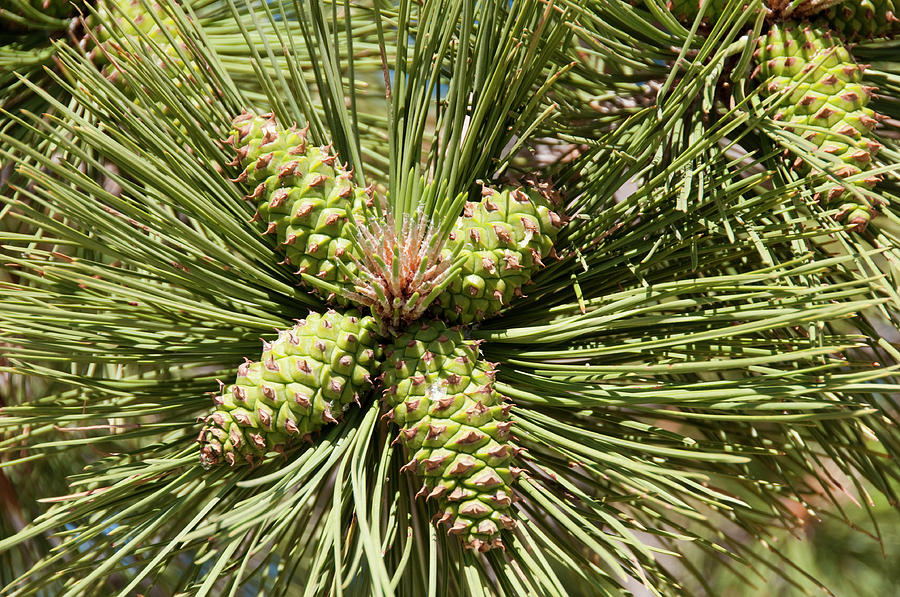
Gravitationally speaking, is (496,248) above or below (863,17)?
below

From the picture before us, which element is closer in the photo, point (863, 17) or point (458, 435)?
point (458, 435)

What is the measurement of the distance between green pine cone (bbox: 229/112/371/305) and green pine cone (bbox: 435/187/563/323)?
0.10m

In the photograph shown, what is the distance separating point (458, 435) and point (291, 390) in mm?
156

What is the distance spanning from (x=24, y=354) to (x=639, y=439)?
24.3 inches

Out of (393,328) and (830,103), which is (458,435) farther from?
(830,103)

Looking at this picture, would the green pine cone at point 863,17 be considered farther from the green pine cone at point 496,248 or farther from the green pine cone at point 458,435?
the green pine cone at point 458,435

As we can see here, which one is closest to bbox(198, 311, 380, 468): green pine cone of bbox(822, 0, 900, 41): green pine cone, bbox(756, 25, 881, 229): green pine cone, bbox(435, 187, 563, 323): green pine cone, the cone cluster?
the cone cluster

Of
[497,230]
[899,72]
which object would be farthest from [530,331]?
[899,72]

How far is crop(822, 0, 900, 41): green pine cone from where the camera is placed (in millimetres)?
769

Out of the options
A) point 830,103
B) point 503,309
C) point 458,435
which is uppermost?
point 830,103

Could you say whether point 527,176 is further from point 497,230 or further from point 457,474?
point 457,474

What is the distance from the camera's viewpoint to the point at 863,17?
2.54ft

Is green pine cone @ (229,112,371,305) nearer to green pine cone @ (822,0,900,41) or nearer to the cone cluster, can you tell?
the cone cluster

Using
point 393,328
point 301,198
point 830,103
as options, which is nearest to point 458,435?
point 393,328
